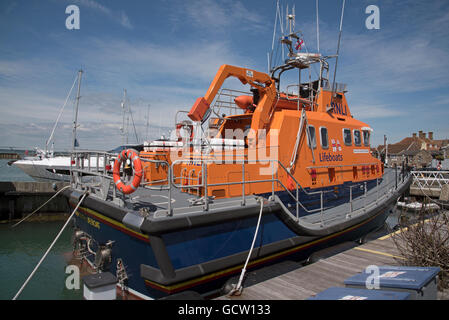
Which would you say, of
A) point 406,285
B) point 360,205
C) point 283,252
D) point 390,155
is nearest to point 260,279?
point 283,252

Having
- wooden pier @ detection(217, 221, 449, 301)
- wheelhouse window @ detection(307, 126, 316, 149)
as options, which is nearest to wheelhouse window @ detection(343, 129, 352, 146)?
wheelhouse window @ detection(307, 126, 316, 149)

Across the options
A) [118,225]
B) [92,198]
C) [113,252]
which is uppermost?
[92,198]

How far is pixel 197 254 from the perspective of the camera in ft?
13.0

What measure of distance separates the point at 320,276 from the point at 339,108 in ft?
17.8

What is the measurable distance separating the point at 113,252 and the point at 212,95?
3.21 m

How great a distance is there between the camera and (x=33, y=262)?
25.4 ft

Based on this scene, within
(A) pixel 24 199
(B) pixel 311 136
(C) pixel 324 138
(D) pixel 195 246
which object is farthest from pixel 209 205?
(A) pixel 24 199

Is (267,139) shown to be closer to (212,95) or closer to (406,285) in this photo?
(212,95)

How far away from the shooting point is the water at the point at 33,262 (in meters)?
5.94

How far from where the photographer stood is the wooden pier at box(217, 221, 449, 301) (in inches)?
153

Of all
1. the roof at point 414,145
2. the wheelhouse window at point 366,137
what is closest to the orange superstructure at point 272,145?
the wheelhouse window at point 366,137

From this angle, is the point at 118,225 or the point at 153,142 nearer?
the point at 118,225

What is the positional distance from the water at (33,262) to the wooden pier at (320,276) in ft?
13.2
